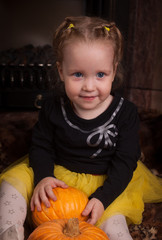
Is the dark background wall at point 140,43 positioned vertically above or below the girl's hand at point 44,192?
above

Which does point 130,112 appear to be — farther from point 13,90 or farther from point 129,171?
point 13,90

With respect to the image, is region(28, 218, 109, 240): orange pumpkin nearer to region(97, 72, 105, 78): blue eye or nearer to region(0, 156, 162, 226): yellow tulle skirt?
region(0, 156, 162, 226): yellow tulle skirt

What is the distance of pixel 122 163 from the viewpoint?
1.11m

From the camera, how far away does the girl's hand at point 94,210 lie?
3.10 feet

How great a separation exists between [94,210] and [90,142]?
28 cm

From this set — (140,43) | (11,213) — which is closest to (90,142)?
(11,213)

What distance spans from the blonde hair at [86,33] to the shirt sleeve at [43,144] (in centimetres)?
27

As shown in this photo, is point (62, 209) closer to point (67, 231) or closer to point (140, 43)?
point (67, 231)

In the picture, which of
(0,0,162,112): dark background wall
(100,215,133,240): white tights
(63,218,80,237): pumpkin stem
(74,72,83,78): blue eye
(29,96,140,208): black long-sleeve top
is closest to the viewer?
(63,218,80,237): pumpkin stem

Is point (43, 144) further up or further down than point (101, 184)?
further up

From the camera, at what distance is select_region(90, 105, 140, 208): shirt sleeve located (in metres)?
1.03

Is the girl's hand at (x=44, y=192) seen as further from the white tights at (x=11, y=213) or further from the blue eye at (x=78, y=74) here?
the blue eye at (x=78, y=74)

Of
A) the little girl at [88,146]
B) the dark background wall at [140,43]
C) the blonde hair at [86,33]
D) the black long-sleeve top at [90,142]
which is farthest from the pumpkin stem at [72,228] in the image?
the dark background wall at [140,43]

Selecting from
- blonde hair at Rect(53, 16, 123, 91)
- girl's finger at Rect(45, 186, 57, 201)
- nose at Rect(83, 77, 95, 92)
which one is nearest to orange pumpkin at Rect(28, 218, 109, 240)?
girl's finger at Rect(45, 186, 57, 201)
